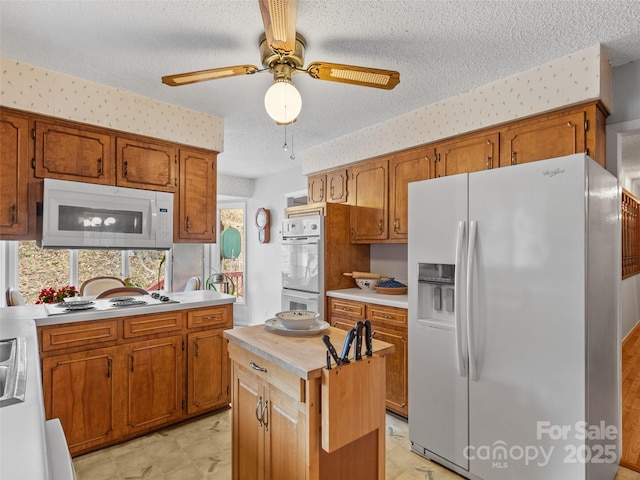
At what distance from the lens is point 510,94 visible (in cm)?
247

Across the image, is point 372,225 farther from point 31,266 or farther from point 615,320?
point 31,266

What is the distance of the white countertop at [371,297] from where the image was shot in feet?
9.21

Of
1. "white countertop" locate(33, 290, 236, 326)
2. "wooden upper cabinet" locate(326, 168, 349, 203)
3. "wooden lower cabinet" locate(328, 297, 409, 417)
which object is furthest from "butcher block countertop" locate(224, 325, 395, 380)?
"wooden upper cabinet" locate(326, 168, 349, 203)

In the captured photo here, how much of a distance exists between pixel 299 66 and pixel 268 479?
2.02 metres

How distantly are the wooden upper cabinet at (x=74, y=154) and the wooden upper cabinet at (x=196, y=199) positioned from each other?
1.85ft

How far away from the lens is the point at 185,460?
227 cm

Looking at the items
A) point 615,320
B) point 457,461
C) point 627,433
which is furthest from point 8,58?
point 627,433

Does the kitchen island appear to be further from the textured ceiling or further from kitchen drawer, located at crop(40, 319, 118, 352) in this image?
the textured ceiling

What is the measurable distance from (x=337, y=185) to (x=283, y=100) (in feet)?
7.54

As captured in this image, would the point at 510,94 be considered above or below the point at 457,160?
above

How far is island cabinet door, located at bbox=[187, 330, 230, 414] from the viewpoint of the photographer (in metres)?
2.74

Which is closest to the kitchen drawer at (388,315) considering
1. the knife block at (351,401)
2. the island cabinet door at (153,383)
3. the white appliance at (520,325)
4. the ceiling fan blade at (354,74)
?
the white appliance at (520,325)

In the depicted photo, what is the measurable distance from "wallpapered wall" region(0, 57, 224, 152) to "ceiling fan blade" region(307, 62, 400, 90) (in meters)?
1.71

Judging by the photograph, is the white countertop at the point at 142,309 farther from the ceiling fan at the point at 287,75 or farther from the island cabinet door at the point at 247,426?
the ceiling fan at the point at 287,75
